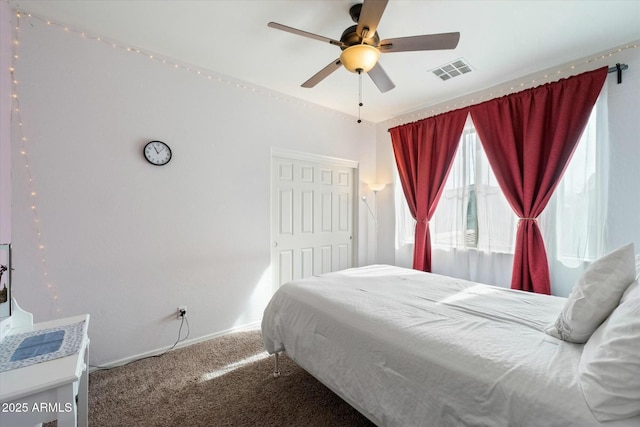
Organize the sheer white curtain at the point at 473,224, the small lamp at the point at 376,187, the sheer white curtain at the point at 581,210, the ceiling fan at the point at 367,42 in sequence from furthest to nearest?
1. the small lamp at the point at 376,187
2. the sheer white curtain at the point at 473,224
3. the sheer white curtain at the point at 581,210
4. the ceiling fan at the point at 367,42

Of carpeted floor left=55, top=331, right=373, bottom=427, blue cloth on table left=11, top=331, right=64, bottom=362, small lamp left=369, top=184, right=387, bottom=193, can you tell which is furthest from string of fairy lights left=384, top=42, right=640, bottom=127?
blue cloth on table left=11, top=331, right=64, bottom=362

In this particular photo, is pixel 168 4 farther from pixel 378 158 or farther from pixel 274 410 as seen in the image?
pixel 378 158

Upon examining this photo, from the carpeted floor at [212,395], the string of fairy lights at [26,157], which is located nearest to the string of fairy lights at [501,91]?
the carpeted floor at [212,395]

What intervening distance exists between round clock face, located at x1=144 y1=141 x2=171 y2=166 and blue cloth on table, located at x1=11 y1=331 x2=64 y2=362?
60.9 inches

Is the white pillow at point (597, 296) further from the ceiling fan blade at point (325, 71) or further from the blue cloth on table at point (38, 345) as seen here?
the blue cloth on table at point (38, 345)

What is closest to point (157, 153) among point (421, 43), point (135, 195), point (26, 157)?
point (135, 195)

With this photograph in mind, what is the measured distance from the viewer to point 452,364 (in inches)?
44.0

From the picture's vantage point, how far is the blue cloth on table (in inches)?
44.3

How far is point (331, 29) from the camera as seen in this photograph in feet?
6.87

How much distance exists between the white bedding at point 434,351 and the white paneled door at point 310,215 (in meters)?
1.35

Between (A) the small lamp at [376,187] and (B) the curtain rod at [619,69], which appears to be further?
(A) the small lamp at [376,187]

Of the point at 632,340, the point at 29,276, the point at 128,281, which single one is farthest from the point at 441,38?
the point at 29,276

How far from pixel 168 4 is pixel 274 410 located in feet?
9.49

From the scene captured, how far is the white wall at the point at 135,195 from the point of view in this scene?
1.97 meters
